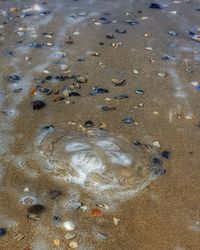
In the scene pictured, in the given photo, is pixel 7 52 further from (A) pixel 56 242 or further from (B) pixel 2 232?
(A) pixel 56 242

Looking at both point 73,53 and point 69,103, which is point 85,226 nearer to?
point 69,103

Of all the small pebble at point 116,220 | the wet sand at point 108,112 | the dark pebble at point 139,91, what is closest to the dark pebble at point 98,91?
the wet sand at point 108,112

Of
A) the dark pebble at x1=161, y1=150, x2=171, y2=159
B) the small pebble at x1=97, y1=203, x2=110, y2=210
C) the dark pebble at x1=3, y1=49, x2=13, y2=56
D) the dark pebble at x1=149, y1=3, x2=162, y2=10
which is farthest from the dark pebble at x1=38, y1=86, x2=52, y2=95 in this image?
the dark pebble at x1=149, y1=3, x2=162, y2=10

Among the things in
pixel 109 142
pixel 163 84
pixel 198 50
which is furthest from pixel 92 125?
pixel 198 50

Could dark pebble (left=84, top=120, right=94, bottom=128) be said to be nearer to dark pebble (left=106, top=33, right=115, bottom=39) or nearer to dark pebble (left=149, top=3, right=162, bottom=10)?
dark pebble (left=106, top=33, right=115, bottom=39)

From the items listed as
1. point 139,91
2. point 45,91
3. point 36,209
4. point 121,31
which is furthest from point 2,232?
point 121,31

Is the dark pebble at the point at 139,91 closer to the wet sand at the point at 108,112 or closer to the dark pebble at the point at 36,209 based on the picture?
the wet sand at the point at 108,112
